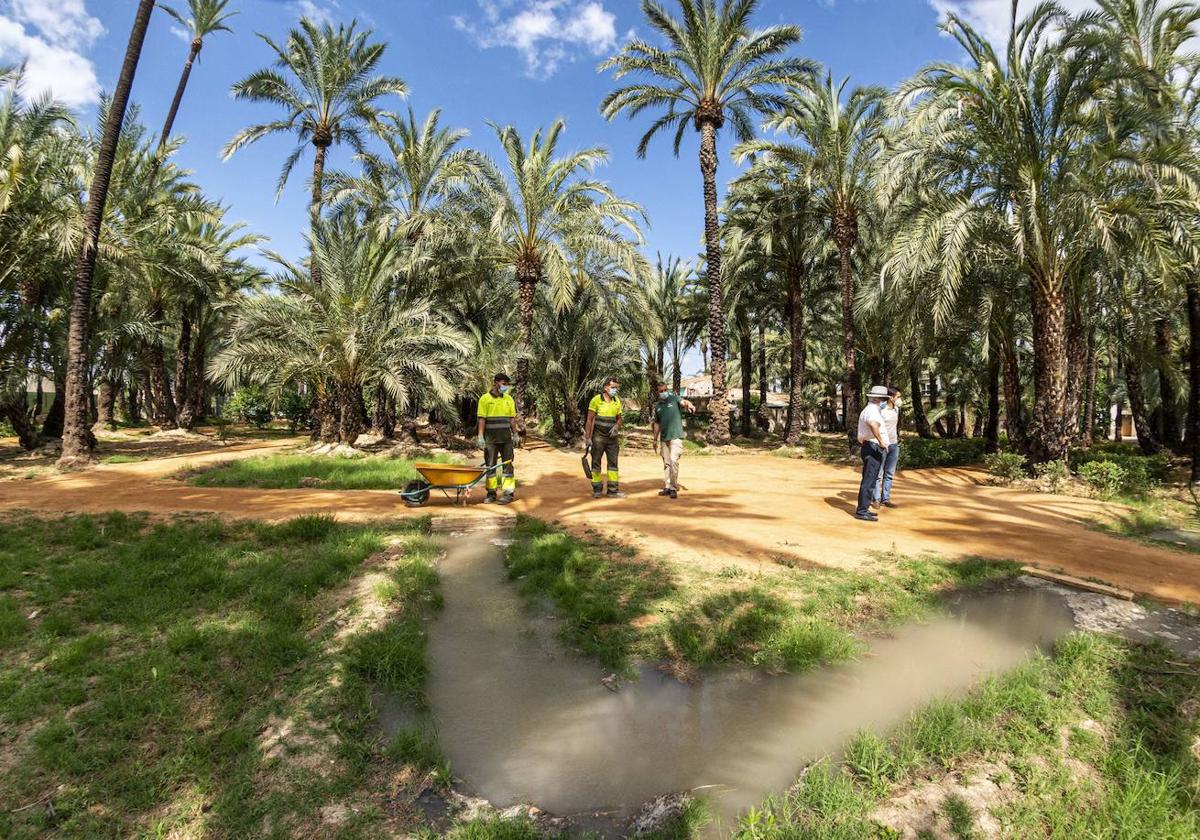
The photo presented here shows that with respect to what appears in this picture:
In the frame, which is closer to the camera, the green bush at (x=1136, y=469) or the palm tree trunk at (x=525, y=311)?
the green bush at (x=1136, y=469)

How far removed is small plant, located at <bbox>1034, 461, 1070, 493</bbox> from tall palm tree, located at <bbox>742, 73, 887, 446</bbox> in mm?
6716

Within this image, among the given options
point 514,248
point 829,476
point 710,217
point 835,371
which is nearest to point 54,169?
point 514,248

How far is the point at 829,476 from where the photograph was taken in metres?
14.3

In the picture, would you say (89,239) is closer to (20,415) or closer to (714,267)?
(20,415)

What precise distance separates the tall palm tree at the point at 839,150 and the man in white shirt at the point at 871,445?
11.0 metres

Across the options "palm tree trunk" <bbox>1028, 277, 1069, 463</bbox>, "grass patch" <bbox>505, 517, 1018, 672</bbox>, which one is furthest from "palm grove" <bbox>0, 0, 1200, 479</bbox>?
"grass patch" <bbox>505, 517, 1018, 672</bbox>

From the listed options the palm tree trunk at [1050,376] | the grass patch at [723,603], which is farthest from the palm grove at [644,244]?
the grass patch at [723,603]

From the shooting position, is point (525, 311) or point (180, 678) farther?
point (525, 311)

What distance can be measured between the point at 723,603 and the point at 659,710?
1.54 meters

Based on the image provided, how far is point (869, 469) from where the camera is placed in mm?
8508

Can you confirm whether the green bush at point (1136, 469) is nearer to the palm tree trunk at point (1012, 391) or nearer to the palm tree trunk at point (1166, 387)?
the palm tree trunk at point (1012, 391)

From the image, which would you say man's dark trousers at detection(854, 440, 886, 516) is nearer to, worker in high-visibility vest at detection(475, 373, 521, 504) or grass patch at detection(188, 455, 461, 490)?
worker in high-visibility vest at detection(475, 373, 521, 504)

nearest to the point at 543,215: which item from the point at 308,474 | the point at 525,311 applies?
the point at 525,311

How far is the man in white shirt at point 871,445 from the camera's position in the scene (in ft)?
27.3
